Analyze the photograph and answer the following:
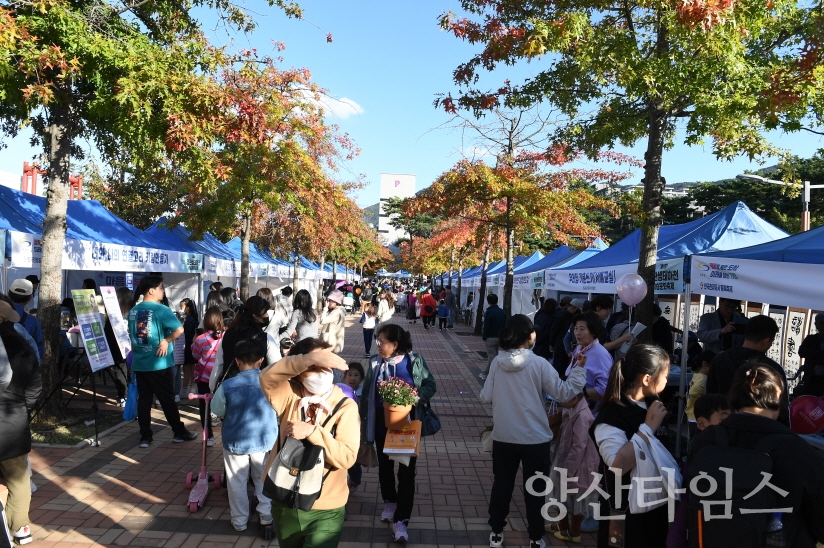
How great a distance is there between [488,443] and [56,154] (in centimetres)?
606

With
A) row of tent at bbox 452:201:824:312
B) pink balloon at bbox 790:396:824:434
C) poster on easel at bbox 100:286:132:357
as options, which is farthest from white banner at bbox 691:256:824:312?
poster on easel at bbox 100:286:132:357

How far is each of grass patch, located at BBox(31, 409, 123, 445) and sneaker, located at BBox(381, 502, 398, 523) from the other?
12.3 feet

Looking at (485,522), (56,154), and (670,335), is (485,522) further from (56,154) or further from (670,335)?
(56,154)

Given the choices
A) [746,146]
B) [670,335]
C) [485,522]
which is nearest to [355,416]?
[485,522]

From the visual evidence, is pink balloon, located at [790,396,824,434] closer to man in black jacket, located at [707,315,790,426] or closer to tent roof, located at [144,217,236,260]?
man in black jacket, located at [707,315,790,426]

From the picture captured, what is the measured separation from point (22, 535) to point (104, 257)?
5.77 m

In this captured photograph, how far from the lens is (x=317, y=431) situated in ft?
9.11

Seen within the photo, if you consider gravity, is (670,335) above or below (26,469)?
above

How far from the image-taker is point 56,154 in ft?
24.2

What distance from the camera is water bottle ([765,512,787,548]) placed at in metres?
2.35

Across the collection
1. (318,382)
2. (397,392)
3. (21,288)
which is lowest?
(397,392)

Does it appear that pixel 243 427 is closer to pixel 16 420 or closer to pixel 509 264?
pixel 16 420

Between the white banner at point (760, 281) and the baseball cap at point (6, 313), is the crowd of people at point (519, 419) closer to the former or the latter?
the baseball cap at point (6, 313)

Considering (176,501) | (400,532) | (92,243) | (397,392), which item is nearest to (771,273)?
(397,392)
